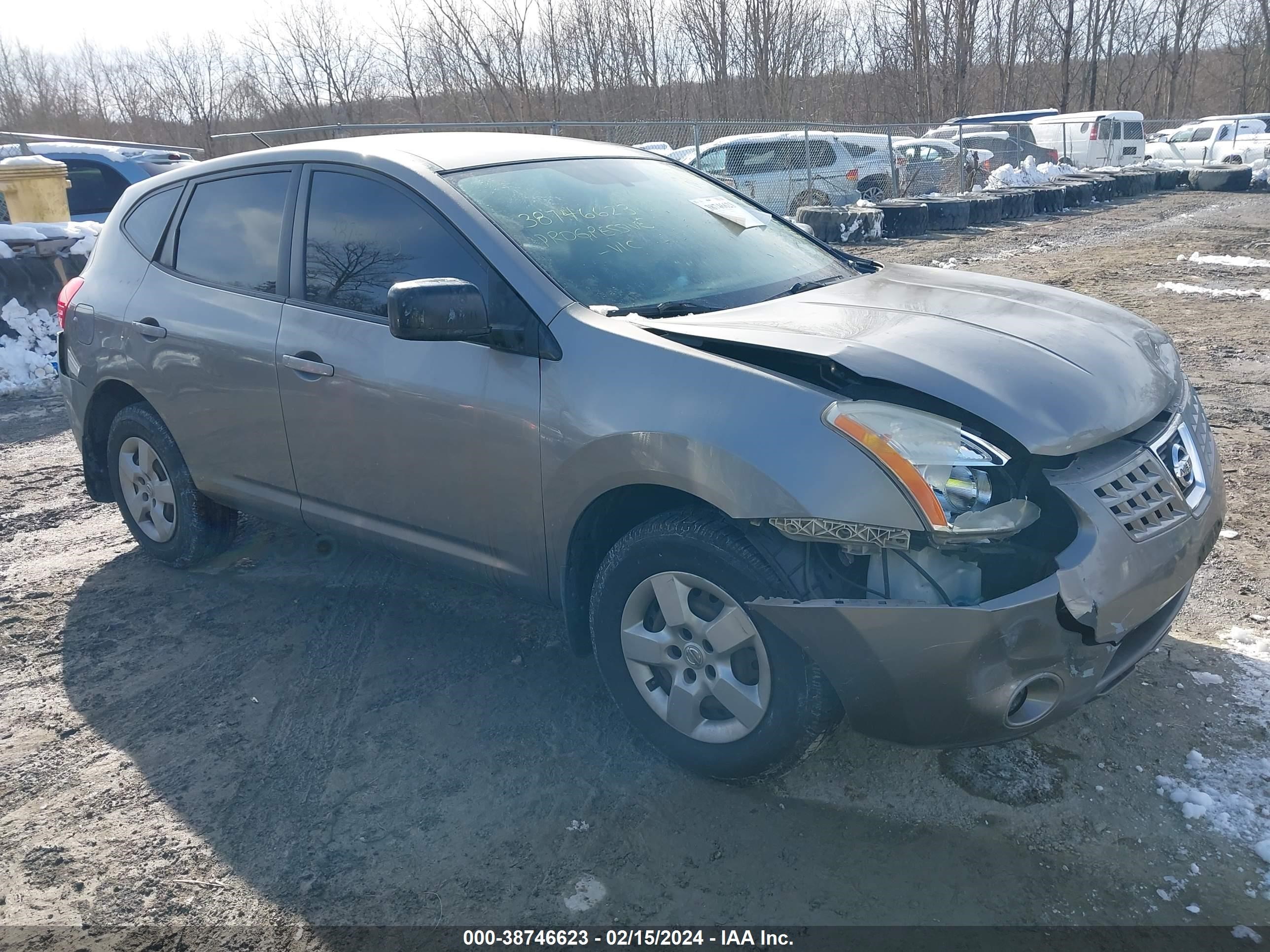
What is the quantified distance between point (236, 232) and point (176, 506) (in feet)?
4.30

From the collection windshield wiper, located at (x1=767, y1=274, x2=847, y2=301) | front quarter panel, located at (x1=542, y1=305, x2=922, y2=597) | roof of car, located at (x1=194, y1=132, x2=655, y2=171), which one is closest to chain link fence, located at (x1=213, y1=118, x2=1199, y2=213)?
roof of car, located at (x1=194, y1=132, x2=655, y2=171)

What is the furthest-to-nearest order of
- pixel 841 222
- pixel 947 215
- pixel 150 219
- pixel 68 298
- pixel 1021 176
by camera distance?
pixel 1021 176 → pixel 947 215 → pixel 841 222 → pixel 68 298 → pixel 150 219

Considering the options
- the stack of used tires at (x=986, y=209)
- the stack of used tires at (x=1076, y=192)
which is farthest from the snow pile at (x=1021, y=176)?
the stack of used tires at (x=986, y=209)

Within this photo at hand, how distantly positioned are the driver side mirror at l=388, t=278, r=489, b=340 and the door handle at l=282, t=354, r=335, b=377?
636 mm

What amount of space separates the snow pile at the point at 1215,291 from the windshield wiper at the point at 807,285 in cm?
820

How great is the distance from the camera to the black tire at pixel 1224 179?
963 inches

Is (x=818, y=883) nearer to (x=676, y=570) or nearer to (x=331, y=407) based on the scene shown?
(x=676, y=570)

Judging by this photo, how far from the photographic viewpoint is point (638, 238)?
346 cm

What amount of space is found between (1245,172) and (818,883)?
27680 millimetres

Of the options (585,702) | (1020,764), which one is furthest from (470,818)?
(1020,764)

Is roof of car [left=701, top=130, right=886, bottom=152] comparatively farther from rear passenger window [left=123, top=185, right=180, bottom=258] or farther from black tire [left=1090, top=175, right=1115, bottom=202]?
rear passenger window [left=123, top=185, right=180, bottom=258]

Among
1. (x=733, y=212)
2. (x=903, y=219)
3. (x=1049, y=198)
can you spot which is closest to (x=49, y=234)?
(x=733, y=212)

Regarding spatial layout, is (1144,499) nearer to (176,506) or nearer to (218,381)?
(218,381)

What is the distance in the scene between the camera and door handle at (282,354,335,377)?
354 cm
